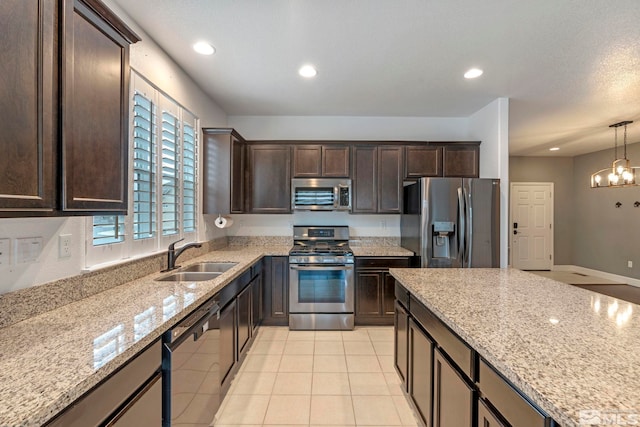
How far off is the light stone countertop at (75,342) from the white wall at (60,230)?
0.18 m

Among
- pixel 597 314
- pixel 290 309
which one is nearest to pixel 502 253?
pixel 597 314

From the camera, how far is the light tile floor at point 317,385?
77.0 inches

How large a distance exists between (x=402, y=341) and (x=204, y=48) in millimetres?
2789

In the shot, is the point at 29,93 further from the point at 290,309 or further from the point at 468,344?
the point at 290,309

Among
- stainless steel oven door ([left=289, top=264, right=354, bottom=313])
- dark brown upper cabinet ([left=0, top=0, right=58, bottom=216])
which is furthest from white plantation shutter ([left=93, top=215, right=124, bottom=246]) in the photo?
stainless steel oven door ([left=289, top=264, right=354, bottom=313])

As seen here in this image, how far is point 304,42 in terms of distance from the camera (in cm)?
225

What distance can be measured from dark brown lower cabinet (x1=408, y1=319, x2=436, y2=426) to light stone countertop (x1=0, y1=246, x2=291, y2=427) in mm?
1297

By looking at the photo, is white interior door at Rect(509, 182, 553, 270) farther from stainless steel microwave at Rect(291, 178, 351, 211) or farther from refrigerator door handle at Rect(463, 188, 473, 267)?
stainless steel microwave at Rect(291, 178, 351, 211)

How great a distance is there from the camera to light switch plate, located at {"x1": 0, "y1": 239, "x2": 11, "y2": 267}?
121cm

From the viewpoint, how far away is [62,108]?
1060 millimetres

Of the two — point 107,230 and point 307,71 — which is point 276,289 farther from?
point 307,71

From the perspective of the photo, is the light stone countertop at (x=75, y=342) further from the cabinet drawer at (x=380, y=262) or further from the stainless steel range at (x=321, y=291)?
the cabinet drawer at (x=380, y=262)

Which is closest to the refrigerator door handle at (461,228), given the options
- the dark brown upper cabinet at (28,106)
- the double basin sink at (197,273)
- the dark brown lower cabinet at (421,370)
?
the dark brown lower cabinet at (421,370)

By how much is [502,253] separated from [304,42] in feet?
10.1
